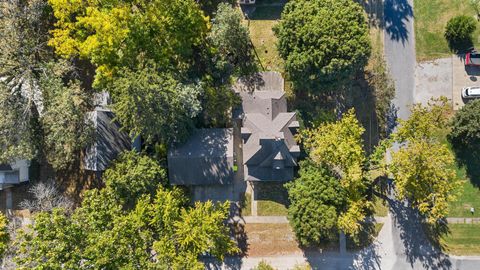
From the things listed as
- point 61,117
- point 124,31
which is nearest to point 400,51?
point 124,31

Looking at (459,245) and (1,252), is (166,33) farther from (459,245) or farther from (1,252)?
(459,245)

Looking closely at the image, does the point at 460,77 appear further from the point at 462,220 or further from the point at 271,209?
the point at 271,209

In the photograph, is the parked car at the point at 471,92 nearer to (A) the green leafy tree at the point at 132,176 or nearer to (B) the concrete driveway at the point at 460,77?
(B) the concrete driveway at the point at 460,77

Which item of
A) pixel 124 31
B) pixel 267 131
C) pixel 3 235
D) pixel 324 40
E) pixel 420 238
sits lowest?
Answer: pixel 420 238

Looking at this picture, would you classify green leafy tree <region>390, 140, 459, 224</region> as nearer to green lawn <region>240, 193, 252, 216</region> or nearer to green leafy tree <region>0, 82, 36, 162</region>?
green lawn <region>240, 193, 252, 216</region>

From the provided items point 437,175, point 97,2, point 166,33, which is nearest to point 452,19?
point 437,175

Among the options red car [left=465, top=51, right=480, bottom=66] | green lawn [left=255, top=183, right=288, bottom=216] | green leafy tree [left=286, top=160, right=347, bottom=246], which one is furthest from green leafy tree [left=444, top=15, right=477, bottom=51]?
green lawn [left=255, top=183, right=288, bottom=216]

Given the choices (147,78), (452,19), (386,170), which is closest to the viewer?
(147,78)
